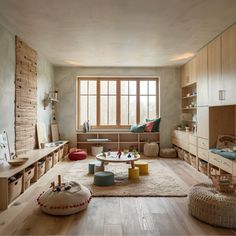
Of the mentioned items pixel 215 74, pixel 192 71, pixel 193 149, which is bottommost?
pixel 193 149

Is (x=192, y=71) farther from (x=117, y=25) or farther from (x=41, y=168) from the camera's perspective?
(x=41, y=168)

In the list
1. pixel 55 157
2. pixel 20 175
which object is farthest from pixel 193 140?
pixel 20 175

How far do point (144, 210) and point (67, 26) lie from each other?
117 inches

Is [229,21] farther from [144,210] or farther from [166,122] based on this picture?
[166,122]

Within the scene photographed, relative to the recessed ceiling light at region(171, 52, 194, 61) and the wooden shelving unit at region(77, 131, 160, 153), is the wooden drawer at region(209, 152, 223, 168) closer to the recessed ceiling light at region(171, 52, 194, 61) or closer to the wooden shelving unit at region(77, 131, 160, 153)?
the recessed ceiling light at region(171, 52, 194, 61)

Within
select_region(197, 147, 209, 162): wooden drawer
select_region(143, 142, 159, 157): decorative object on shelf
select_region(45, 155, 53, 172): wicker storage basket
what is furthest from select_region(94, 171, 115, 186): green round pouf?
select_region(143, 142, 159, 157): decorative object on shelf

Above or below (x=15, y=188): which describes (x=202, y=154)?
above

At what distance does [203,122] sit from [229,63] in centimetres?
146

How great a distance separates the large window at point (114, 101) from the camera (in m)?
7.13

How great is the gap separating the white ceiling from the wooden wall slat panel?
0.28m

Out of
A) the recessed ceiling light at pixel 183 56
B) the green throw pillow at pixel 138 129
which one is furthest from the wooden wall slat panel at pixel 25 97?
the recessed ceiling light at pixel 183 56

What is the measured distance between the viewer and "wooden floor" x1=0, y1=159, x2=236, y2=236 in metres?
2.37

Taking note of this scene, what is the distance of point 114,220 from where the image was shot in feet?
8.61

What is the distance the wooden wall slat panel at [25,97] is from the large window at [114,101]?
2.12 m
